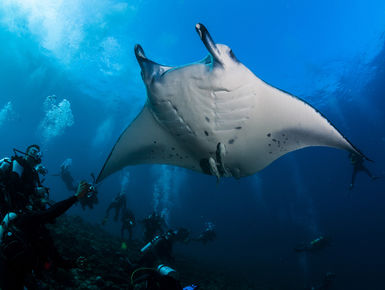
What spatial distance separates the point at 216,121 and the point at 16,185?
310cm

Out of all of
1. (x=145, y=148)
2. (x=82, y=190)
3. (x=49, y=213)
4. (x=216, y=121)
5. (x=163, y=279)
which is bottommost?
(x=163, y=279)

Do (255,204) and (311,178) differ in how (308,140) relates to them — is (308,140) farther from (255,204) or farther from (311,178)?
(255,204)

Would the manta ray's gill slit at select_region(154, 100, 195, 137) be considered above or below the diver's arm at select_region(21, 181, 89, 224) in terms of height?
above

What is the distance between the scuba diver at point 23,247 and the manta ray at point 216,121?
1.79m

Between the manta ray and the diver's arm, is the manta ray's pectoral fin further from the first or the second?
the diver's arm

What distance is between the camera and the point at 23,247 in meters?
2.04

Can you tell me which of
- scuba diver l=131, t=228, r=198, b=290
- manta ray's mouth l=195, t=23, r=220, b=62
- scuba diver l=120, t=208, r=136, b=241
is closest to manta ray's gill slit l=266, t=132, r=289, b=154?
manta ray's mouth l=195, t=23, r=220, b=62

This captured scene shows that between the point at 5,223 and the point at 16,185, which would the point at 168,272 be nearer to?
the point at 5,223

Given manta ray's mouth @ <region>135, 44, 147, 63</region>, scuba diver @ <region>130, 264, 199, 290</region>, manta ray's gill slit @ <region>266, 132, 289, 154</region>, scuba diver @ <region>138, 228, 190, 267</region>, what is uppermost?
manta ray's mouth @ <region>135, 44, 147, 63</region>

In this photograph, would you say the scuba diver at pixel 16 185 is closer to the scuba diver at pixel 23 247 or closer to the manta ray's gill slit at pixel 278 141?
the scuba diver at pixel 23 247

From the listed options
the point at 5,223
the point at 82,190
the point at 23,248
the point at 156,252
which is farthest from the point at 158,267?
the point at 156,252

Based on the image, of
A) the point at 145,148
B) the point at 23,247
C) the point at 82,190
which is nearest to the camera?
the point at 23,247

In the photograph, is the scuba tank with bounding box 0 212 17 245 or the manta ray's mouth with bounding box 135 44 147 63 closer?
the scuba tank with bounding box 0 212 17 245

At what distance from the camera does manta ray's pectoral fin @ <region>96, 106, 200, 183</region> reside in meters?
4.03
